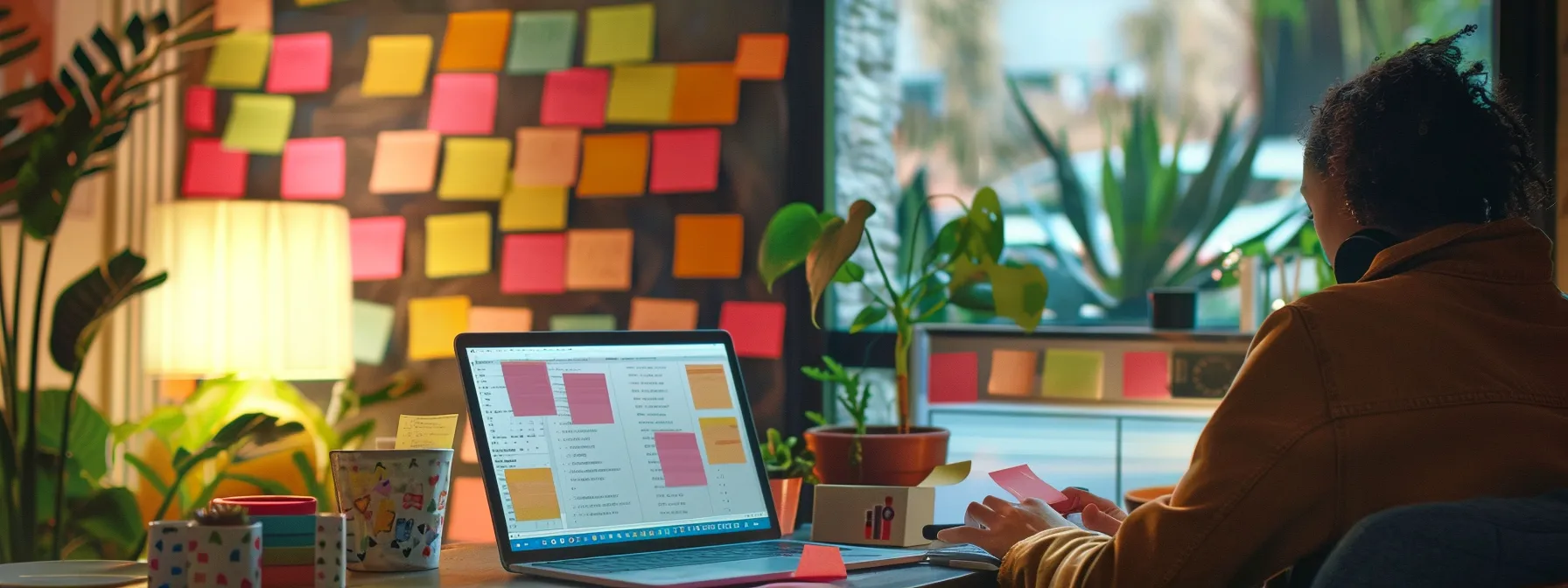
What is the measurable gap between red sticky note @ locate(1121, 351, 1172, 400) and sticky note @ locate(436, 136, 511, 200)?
4.61 ft

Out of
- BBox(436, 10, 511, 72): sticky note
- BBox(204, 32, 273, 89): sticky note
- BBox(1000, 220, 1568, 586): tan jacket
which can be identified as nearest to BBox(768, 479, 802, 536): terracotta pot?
BBox(1000, 220, 1568, 586): tan jacket

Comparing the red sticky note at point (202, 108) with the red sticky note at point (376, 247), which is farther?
the red sticky note at point (202, 108)

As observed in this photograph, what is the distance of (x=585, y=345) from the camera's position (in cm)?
150

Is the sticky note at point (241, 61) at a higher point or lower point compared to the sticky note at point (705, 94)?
higher

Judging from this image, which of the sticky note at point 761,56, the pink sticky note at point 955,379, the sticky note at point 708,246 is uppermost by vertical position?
the sticky note at point 761,56

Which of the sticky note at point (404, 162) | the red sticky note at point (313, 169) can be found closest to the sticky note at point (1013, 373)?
the sticky note at point (404, 162)

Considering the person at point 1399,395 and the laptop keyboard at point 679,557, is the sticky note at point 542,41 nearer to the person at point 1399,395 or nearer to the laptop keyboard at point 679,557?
the laptop keyboard at point 679,557

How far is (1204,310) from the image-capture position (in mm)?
2830

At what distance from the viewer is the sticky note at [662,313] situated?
2904 mm

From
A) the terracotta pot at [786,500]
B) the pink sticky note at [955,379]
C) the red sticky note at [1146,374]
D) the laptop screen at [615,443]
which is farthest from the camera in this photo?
the pink sticky note at [955,379]

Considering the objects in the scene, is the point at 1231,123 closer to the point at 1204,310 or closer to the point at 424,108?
the point at 1204,310

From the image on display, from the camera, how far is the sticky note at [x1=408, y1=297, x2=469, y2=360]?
3135 millimetres

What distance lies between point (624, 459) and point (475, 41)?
A: 1895 millimetres

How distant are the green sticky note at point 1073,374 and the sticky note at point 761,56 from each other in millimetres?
804
